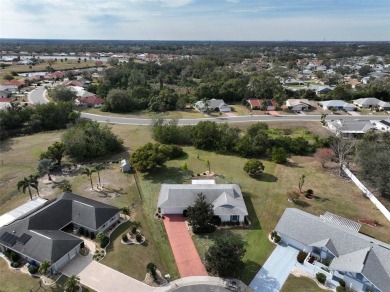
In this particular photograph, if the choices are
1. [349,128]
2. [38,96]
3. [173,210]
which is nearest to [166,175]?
[173,210]

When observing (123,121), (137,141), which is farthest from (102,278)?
(123,121)

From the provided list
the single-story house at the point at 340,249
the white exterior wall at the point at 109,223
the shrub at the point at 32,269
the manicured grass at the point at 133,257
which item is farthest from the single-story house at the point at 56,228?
the single-story house at the point at 340,249

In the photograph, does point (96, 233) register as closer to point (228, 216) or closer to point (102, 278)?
point (102, 278)

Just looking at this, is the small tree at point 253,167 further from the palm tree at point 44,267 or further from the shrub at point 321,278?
the palm tree at point 44,267

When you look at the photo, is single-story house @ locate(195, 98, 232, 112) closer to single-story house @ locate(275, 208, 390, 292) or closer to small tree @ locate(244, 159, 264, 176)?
small tree @ locate(244, 159, 264, 176)

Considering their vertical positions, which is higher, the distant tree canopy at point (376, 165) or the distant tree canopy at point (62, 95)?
the distant tree canopy at point (62, 95)

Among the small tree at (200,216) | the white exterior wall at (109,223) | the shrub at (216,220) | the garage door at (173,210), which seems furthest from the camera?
the garage door at (173,210)
